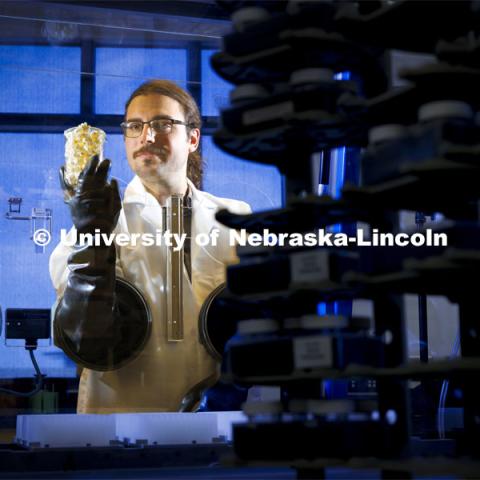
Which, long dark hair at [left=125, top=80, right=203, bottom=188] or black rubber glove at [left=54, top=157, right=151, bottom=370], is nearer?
black rubber glove at [left=54, top=157, right=151, bottom=370]

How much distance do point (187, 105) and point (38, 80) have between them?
702 mm

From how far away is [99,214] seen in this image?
4484mm

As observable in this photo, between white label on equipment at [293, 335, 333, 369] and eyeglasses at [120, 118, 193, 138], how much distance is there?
2.13 m

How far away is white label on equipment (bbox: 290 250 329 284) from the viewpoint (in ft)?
8.77

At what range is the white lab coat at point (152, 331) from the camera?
4430 millimetres

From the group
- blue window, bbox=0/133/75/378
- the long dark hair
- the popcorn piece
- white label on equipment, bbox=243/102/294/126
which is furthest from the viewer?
the long dark hair

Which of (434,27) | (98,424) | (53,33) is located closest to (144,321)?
(98,424)

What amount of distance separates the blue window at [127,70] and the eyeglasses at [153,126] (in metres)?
0.08

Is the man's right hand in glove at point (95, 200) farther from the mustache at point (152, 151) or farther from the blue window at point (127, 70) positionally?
the blue window at point (127, 70)

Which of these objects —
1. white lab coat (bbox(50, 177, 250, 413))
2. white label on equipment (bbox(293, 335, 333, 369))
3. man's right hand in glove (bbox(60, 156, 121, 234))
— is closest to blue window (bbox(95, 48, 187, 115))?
man's right hand in glove (bbox(60, 156, 121, 234))

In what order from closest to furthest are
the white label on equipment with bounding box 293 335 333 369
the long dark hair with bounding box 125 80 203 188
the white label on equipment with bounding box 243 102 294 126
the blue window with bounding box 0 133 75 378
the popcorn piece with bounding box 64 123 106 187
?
the white label on equipment with bounding box 293 335 333 369 → the white label on equipment with bounding box 243 102 294 126 → the blue window with bounding box 0 133 75 378 → the popcorn piece with bounding box 64 123 106 187 → the long dark hair with bounding box 125 80 203 188

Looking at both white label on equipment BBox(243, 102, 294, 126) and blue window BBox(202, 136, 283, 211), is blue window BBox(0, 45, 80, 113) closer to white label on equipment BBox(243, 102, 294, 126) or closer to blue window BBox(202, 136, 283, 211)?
blue window BBox(202, 136, 283, 211)

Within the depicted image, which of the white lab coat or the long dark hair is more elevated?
the long dark hair

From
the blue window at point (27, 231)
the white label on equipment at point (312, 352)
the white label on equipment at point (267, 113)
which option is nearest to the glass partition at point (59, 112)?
the blue window at point (27, 231)
